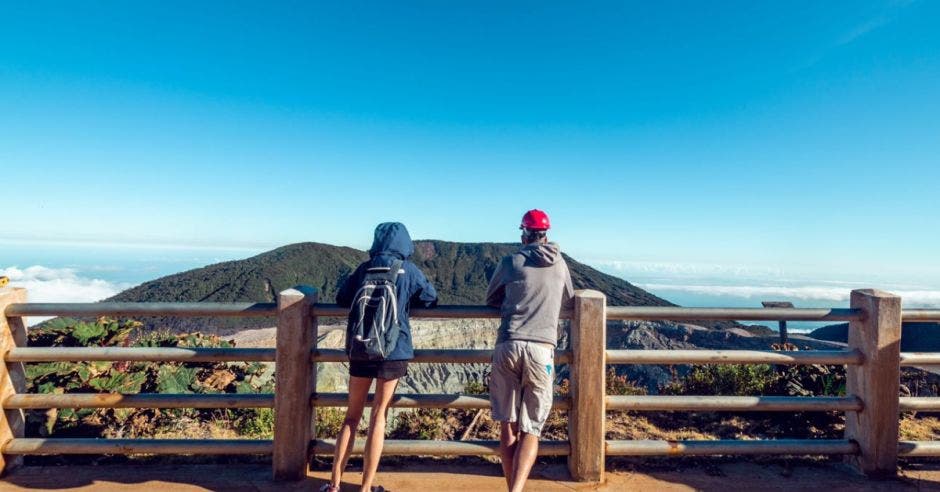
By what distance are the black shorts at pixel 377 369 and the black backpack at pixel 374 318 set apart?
6cm

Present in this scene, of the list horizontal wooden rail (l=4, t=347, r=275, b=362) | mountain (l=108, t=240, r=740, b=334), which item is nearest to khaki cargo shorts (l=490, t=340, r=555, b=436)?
horizontal wooden rail (l=4, t=347, r=275, b=362)

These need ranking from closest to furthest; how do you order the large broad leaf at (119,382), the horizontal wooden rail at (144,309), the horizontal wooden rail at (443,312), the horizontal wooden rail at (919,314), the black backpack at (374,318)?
the black backpack at (374,318)
the horizontal wooden rail at (443,312)
the horizontal wooden rail at (144,309)
the horizontal wooden rail at (919,314)
the large broad leaf at (119,382)

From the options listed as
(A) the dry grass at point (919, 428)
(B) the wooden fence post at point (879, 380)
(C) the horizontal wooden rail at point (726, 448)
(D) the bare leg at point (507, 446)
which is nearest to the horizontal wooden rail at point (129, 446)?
(D) the bare leg at point (507, 446)

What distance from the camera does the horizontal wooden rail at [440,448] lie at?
3719mm

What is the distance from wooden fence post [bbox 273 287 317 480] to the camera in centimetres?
362

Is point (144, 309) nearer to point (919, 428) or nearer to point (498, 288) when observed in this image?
point (498, 288)

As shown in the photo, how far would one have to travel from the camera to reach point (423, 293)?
343cm

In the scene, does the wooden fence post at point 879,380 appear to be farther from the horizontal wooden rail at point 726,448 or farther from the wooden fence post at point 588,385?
the wooden fence post at point 588,385

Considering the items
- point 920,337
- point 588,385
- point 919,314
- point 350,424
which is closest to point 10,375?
point 350,424

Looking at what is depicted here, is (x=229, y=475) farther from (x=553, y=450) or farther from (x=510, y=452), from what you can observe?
(x=553, y=450)

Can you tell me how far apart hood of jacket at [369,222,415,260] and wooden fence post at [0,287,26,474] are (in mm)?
2800

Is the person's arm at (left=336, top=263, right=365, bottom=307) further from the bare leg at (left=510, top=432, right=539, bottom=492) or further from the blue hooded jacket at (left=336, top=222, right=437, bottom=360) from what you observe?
the bare leg at (left=510, top=432, right=539, bottom=492)

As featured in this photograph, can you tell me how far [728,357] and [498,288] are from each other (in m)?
1.93

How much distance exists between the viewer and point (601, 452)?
3.74 meters
